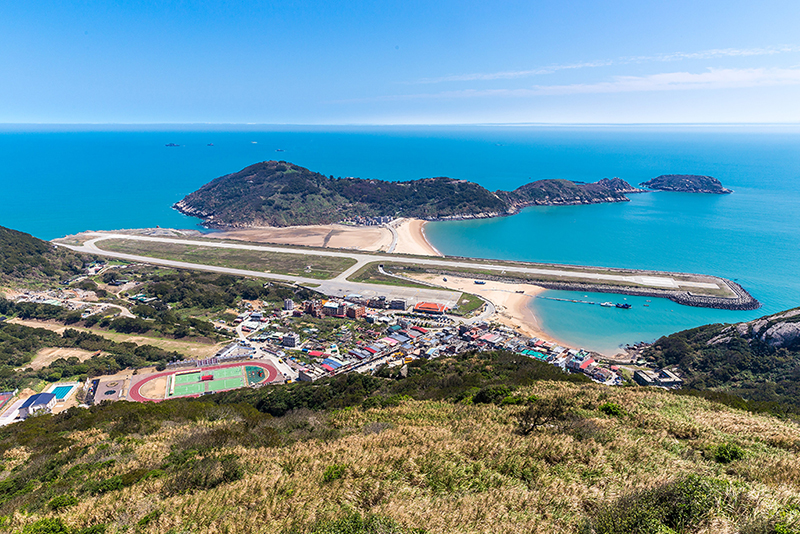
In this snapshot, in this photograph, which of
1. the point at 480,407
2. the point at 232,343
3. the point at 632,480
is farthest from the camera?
the point at 232,343

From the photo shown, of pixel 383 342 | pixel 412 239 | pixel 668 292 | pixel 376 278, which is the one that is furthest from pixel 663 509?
pixel 412 239

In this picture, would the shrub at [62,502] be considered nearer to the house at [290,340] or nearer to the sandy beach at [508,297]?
the house at [290,340]

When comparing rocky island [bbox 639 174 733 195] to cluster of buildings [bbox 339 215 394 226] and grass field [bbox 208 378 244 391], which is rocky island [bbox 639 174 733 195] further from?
grass field [bbox 208 378 244 391]

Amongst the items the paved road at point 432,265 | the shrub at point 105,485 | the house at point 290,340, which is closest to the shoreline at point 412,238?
the paved road at point 432,265

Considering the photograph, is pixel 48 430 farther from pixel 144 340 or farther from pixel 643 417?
pixel 643 417

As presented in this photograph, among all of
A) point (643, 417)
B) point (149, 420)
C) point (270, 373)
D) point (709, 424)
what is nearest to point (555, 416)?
point (643, 417)
